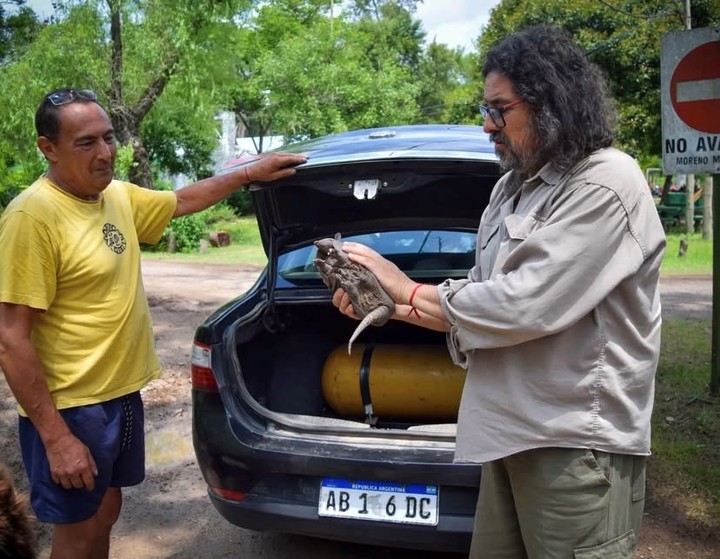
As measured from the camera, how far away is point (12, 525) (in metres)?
1.42

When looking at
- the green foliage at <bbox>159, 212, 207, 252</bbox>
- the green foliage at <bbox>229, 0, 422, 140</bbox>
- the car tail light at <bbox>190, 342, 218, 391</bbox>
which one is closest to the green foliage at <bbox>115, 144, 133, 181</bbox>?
the green foliage at <bbox>159, 212, 207, 252</bbox>

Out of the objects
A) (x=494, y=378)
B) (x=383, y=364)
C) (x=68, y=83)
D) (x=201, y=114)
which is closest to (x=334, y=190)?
(x=383, y=364)

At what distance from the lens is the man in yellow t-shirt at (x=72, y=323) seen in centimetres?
224

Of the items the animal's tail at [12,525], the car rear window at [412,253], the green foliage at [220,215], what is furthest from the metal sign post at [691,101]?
the green foliage at [220,215]

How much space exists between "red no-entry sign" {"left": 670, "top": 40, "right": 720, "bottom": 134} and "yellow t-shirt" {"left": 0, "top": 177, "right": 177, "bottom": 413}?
12.2ft

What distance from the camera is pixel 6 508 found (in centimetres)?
142

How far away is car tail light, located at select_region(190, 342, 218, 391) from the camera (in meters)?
3.02

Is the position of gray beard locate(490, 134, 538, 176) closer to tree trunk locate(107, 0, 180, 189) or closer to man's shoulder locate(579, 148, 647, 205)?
man's shoulder locate(579, 148, 647, 205)

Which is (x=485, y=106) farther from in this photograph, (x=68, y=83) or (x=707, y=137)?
(x=68, y=83)

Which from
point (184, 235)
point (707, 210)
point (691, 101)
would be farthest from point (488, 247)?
point (184, 235)

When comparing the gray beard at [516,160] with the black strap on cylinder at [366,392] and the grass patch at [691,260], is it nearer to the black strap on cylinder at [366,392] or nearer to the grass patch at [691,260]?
the black strap on cylinder at [366,392]

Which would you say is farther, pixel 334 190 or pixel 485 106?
pixel 334 190

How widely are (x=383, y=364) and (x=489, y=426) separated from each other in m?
1.58

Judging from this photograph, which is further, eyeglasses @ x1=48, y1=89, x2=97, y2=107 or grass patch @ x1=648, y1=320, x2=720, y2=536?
grass patch @ x1=648, y1=320, x2=720, y2=536
